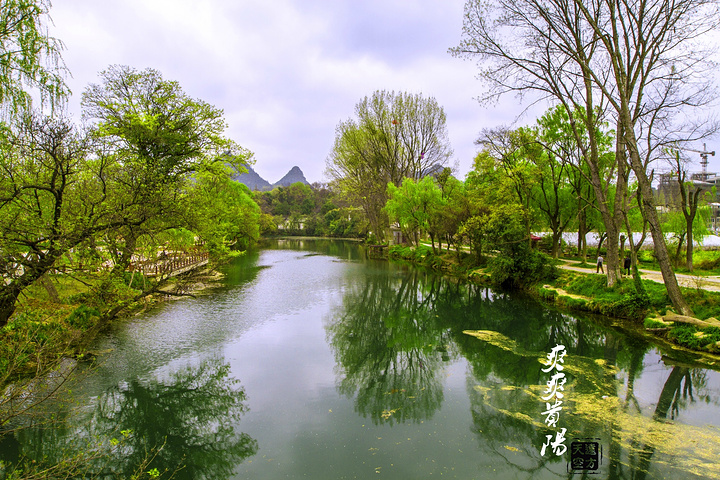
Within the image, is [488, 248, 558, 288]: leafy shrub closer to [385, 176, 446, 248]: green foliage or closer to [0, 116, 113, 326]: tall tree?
[385, 176, 446, 248]: green foliage

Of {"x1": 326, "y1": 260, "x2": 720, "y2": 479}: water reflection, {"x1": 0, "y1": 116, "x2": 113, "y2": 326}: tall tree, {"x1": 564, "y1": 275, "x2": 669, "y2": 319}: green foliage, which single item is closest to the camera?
{"x1": 0, "y1": 116, "x2": 113, "y2": 326}: tall tree

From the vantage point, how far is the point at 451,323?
14172mm

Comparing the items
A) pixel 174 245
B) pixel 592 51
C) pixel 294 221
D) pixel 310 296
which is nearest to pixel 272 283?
pixel 310 296

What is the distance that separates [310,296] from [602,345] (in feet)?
38.9

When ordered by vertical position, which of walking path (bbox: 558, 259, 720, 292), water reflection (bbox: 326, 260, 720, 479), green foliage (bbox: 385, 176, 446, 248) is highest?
green foliage (bbox: 385, 176, 446, 248)

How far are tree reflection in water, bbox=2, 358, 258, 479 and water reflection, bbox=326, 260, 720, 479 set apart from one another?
247cm

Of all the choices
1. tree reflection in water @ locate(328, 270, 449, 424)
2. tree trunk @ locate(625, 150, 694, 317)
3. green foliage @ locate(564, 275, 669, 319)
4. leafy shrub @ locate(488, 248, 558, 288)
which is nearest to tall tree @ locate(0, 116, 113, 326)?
tree reflection in water @ locate(328, 270, 449, 424)

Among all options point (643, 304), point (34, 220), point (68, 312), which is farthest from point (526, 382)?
point (68, 312)

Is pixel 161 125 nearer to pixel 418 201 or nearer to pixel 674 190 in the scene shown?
pixel 418 201

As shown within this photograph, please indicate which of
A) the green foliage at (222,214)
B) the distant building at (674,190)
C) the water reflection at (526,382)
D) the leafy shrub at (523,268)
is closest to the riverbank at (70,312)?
the green foliage at (222,214)

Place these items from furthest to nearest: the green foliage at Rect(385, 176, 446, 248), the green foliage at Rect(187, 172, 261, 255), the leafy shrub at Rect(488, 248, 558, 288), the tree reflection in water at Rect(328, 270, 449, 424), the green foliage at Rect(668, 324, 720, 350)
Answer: the green foliage at Rect(385, 176, 446, 248) < the leafy shrub at Rect(488, 248, 558, 288) < the green foliage at Rect(187, 172, 261, 255) < the green foliage at Rect(668, 324, 720, 350) < the tree reflection in water at Rect(328, 270, 449, 424)

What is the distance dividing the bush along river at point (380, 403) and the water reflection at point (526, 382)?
1.5 inches

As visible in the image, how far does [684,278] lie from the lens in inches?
575

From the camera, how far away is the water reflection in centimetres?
589
